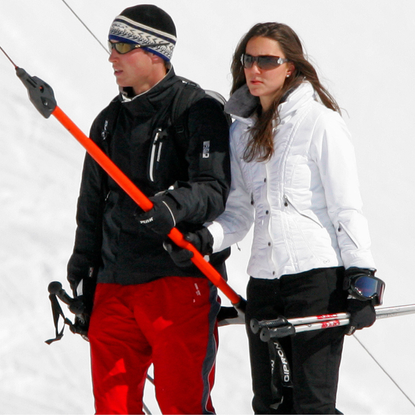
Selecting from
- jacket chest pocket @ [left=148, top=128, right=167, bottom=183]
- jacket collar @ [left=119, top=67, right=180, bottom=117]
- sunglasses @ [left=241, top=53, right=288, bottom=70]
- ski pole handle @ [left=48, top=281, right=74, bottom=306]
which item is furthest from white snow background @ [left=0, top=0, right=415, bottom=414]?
sunglasses @ [left=241, top=53, right=288, bottom=70]

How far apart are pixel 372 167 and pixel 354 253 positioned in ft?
9.94

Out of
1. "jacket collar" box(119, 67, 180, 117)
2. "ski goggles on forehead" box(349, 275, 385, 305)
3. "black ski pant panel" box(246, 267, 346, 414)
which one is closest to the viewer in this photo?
"ski goggles on forehead" box(349, 275, 385, 305)

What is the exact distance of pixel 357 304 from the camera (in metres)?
3.01

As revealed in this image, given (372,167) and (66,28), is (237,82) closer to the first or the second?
(372,167)

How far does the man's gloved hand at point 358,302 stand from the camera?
2.97 meters

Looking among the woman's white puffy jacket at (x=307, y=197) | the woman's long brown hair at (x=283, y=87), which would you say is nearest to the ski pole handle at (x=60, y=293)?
the woman's white puffy jacket at (x=307, y=197)

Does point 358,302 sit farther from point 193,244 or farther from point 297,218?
point 193,244

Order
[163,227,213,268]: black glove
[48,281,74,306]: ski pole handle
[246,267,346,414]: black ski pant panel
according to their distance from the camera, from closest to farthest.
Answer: [246,267,346,414]: black ski pant panel, [163,227,213,268]: black glove, [48,281,74,306]: ski pole handle

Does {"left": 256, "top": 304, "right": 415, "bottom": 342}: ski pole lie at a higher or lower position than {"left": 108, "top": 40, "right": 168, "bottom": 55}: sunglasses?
lower

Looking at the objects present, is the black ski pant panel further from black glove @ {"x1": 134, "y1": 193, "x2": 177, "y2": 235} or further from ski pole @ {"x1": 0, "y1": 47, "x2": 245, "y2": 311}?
black glove @ {"x1": 134, "y1": 193, "x2": 177, "y2": 235}

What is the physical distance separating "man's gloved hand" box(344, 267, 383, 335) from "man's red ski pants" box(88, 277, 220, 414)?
0.62 m

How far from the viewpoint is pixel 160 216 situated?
10.0 ft

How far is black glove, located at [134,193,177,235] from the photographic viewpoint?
3.06m

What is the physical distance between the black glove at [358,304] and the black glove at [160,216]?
0.67 metres
